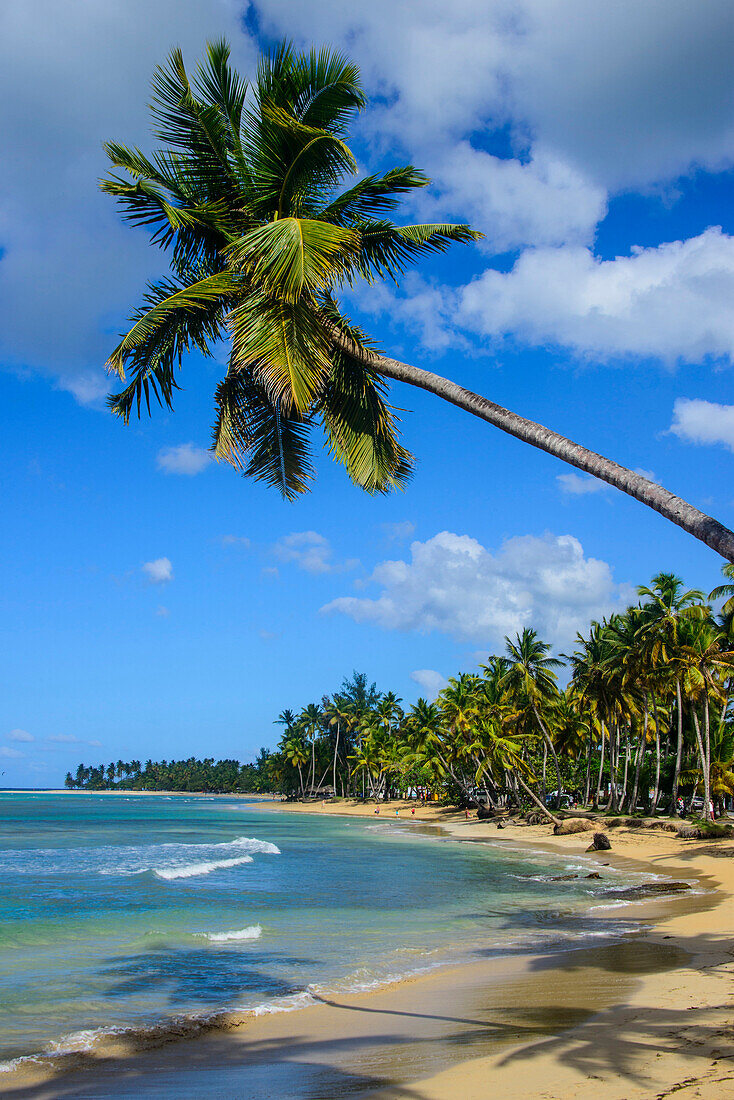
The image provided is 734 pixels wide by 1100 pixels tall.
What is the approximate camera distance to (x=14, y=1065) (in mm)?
6660

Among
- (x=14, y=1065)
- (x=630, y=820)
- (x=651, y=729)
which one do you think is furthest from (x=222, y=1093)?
(x=651, y=729)

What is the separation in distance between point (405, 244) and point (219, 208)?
1892mm

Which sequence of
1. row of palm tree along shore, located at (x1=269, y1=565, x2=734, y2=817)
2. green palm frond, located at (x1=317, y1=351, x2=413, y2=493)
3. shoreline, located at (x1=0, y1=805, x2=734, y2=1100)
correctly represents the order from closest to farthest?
1. shoreline, located at (x1=0, y1=805, x2=734, y2=1100)
2. green palm frond, located at (x1=317, y1=351, x2=413, y2=493)
3. row of palm tree along shore, located at (x1=269, y1=565, x2=734, y2=817)

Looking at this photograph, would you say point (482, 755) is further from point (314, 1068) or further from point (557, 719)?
point (314, 1068)

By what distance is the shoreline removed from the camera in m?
5.29

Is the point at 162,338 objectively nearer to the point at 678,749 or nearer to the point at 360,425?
the point at 360,425

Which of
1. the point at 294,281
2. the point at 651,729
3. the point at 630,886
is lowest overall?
the point at 630,886

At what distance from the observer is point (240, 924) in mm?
14680

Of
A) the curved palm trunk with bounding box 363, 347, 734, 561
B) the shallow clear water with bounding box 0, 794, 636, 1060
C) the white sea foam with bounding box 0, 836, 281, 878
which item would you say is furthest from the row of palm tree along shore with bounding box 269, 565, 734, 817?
the curved palm trunk with bounding box 363, 347, 734, 561

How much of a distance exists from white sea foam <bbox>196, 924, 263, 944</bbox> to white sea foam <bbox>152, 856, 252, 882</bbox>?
28.8 ft

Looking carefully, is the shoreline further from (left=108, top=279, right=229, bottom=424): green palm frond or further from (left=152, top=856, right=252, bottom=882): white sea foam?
(left=152, top=856, right=252, bottom=882): white sea foam

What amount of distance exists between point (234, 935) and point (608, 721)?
2990cm

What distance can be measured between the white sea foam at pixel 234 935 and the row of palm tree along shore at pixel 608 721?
67.4 feet

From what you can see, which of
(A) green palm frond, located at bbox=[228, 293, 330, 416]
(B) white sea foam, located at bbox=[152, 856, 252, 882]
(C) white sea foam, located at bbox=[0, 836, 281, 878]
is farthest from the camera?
(C) white sea foam, located at bbox=[0, 836, 281, 878]
